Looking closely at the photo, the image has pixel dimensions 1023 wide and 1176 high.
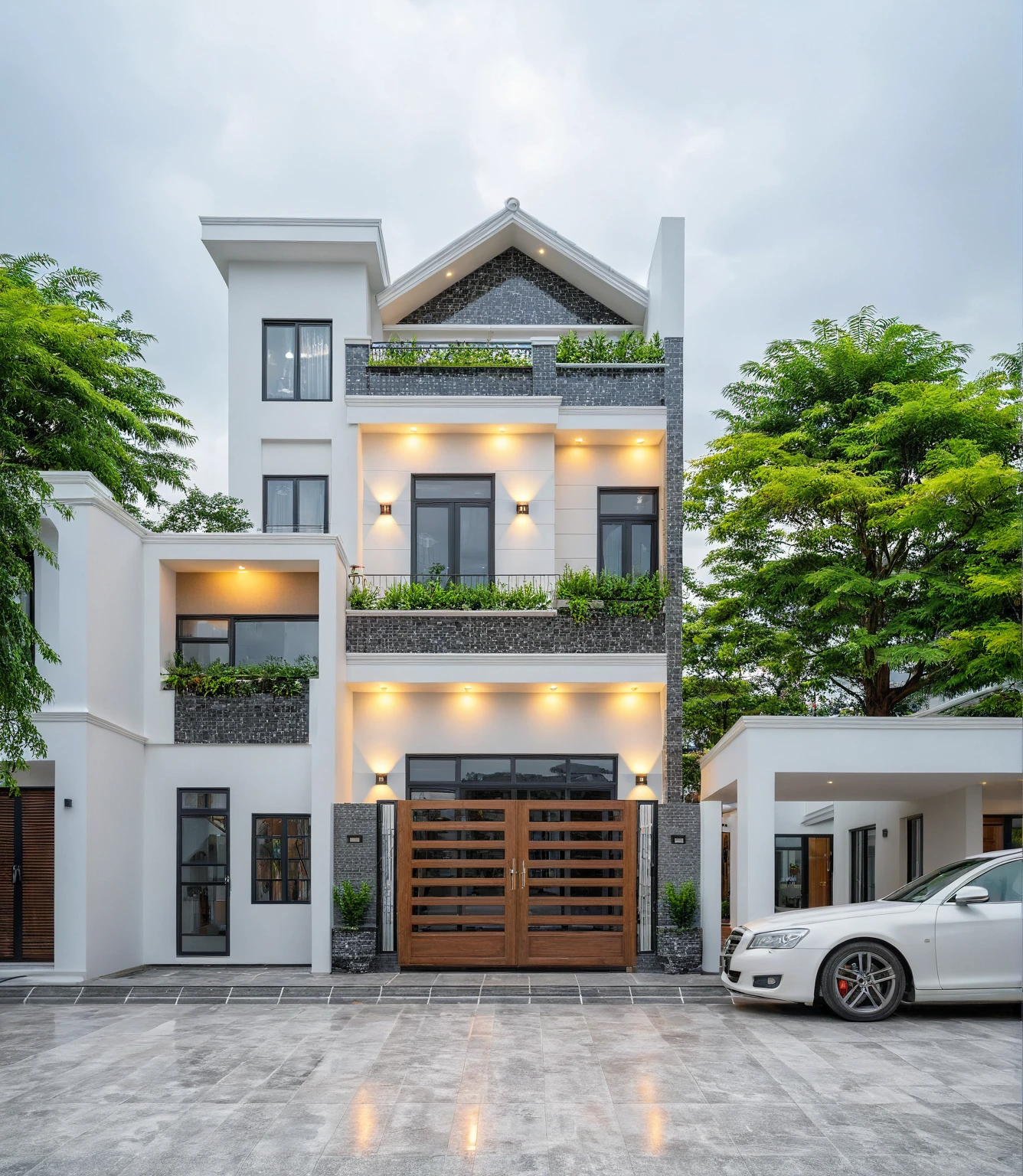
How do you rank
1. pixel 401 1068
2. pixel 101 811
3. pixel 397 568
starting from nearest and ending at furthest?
1. pixel 401 1068
2. pixel 101 811
3. pixel 397 568

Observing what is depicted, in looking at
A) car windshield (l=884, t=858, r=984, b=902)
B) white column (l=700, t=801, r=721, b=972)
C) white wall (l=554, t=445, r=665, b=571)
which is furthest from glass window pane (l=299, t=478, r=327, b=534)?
car windshield (l=884, t=858, r=984, b=902)

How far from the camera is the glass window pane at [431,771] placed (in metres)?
16.6

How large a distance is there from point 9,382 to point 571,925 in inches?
438

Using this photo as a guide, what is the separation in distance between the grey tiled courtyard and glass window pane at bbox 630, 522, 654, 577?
758cm

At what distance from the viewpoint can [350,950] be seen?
13.9m

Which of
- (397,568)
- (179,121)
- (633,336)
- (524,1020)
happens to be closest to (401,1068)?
(524,1020)

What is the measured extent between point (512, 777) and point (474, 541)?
358cm

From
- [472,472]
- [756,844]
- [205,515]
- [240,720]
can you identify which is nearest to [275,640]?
[240,720]

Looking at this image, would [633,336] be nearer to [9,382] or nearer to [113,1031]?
[9,382]

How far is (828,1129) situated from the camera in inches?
260

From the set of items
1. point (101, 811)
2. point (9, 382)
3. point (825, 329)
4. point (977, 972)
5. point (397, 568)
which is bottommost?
point (977, 972)

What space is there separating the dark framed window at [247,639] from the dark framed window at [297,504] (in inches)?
68.1

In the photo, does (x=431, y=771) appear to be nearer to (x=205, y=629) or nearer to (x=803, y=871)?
(x=205, y=629)

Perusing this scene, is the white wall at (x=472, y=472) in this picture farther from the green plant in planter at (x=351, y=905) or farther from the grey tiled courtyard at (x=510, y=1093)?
the grey tiled courtyard at (x=510, y=1093)
